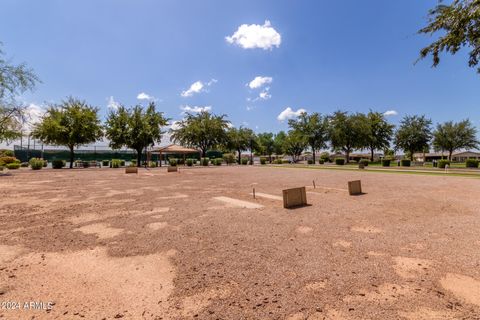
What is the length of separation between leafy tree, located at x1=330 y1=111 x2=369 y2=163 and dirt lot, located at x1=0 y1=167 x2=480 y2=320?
48828 millimetres

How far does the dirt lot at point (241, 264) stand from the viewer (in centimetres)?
312

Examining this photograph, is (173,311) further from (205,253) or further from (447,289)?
(447,289)

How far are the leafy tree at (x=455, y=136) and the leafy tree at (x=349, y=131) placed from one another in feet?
66.3

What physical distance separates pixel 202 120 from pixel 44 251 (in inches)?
1789

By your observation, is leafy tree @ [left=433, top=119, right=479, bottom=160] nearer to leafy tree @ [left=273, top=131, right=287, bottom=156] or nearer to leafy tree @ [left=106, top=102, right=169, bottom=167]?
leafy tree @ [left=273, top=131, right=287, bottom=156]

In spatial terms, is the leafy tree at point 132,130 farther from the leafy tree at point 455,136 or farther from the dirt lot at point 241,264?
the leafy tree at point 455,136

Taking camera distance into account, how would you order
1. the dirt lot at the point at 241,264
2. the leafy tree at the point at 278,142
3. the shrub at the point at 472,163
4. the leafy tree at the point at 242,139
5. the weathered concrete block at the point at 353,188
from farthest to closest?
the leafy tree at the point at 278,142, the leafy tree at the point at 242,139, the shrub at the point at 472,163, the weathered concrete block at the point at 353,188, the dirt lot at the point at 241,264

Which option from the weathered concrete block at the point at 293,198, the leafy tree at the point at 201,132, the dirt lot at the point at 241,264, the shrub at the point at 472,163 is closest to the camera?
the dirt lot at the point at 241,264

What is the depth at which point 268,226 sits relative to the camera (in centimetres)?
657

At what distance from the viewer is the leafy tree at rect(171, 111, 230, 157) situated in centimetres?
4788

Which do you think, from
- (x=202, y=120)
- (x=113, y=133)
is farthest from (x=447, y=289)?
(x=202, y=120)

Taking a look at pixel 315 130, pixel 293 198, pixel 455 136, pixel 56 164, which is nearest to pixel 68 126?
pixel 56 164

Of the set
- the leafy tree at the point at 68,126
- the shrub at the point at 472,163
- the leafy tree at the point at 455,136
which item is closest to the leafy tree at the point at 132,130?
the leafy tree at the point at 68,126

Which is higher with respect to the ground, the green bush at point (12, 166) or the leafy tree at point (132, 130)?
the leafy tree at point (132, 130)
